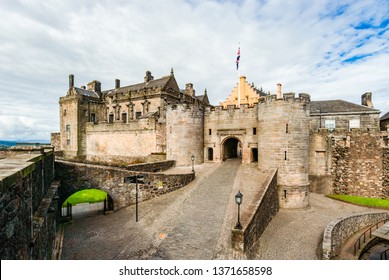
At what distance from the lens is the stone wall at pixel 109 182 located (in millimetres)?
14570

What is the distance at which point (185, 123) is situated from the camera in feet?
74.5

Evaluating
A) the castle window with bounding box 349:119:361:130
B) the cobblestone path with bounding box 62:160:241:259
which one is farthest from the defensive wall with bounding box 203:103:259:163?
the castle window with bounding box 349:119:361:130

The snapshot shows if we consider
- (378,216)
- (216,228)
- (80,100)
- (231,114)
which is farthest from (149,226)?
(80,100)

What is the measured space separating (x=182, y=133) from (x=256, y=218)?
13256 mm

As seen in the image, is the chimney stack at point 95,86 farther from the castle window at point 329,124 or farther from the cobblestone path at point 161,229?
the castle window at point 329,124

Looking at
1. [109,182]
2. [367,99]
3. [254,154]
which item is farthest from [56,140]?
[367,99]

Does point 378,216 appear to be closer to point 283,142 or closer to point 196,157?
point 283,142

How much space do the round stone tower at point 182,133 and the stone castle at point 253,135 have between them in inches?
4.1

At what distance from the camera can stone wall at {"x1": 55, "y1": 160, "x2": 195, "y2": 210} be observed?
14570 millimetres

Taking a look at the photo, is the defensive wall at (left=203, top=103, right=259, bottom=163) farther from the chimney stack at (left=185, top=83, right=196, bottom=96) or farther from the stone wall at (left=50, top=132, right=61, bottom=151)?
the stone wall at (left=50, top=132, right=61, bottom=151)

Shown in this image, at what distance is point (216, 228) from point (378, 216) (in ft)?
50.6

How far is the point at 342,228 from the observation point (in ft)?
46.3

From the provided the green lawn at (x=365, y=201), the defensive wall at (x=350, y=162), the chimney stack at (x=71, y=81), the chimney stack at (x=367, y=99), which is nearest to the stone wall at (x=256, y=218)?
the defensive wall at (x=350, y=162)
